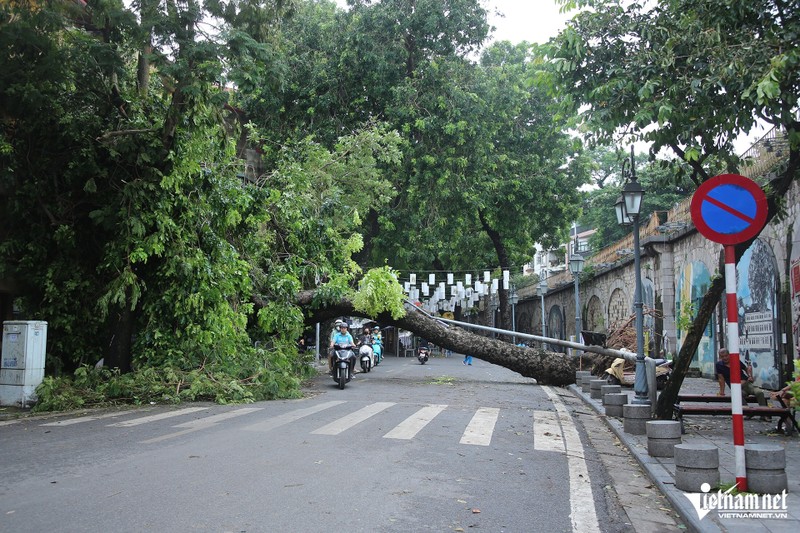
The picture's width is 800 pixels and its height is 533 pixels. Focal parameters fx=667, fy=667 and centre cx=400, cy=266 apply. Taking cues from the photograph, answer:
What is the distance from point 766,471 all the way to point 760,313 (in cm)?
1201

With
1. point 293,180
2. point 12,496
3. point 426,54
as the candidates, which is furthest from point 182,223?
point 426,54

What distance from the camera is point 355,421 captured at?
1007cm

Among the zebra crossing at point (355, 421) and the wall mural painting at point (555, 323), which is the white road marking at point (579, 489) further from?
the wall mural painting at point (555, 323)

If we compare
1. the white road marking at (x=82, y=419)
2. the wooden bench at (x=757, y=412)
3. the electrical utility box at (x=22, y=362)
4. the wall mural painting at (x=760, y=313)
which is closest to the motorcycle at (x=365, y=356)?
the wall mural painting at (x=760, y=313)

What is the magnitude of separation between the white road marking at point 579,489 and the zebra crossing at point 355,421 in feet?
0.51

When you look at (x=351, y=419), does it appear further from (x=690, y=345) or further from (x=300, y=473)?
(x=690, y=345)

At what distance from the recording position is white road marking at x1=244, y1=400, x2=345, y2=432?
924 cm

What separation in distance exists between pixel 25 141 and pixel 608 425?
1237 cm

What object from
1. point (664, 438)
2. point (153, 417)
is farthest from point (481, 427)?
point (153, 417)

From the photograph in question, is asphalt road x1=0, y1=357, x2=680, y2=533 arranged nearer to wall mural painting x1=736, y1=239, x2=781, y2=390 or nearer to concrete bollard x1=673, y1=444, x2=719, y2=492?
concrete bollard x1=673, y1=444, x2=719, y2=492

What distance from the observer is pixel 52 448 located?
7.68m

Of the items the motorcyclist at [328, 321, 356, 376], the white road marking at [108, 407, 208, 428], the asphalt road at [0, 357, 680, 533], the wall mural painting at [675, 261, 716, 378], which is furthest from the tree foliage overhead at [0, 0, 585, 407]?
the wall mural painting at [675, 261, 716, 378]

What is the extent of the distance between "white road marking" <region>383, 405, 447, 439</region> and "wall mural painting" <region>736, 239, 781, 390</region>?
786cm

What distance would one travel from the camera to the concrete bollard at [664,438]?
304 inches
